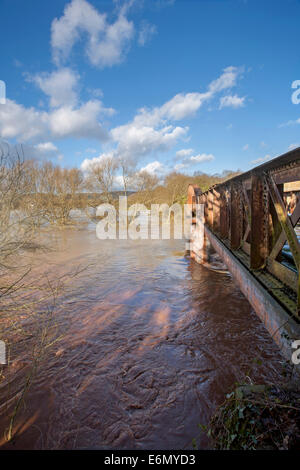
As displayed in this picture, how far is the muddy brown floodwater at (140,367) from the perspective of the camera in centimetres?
226

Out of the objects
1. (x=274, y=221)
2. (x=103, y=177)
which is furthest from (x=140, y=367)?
(x=103, y=177)

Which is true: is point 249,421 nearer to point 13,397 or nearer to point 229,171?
point 13,397

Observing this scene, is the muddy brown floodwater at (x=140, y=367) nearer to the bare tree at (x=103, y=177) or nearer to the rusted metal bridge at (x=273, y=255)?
the rusted metal bridge at (x=273, y=255)

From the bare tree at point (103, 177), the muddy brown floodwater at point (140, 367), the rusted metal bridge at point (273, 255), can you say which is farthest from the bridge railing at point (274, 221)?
the bare tree at point (103, 177)

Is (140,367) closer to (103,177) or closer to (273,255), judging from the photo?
(273,255)

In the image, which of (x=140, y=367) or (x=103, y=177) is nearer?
(x=140, y=367)

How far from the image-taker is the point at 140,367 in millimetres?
3141

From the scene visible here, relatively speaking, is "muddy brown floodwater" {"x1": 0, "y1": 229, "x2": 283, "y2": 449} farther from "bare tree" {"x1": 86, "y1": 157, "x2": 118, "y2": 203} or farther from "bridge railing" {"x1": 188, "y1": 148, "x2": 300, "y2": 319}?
"bare tree" {"x1": 86, "y1": 157, "x2": 118, "y2": 203}

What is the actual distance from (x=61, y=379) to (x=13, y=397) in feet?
1.70

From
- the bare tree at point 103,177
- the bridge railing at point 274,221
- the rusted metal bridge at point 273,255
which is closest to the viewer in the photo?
the rusted metal bridge at point 273,255

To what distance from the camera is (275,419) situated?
4.87ft

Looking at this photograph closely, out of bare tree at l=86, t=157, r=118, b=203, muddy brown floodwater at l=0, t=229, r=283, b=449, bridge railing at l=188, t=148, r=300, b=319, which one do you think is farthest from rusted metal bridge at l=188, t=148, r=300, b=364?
bare tree at l=86, t=157, r=118, b=203
